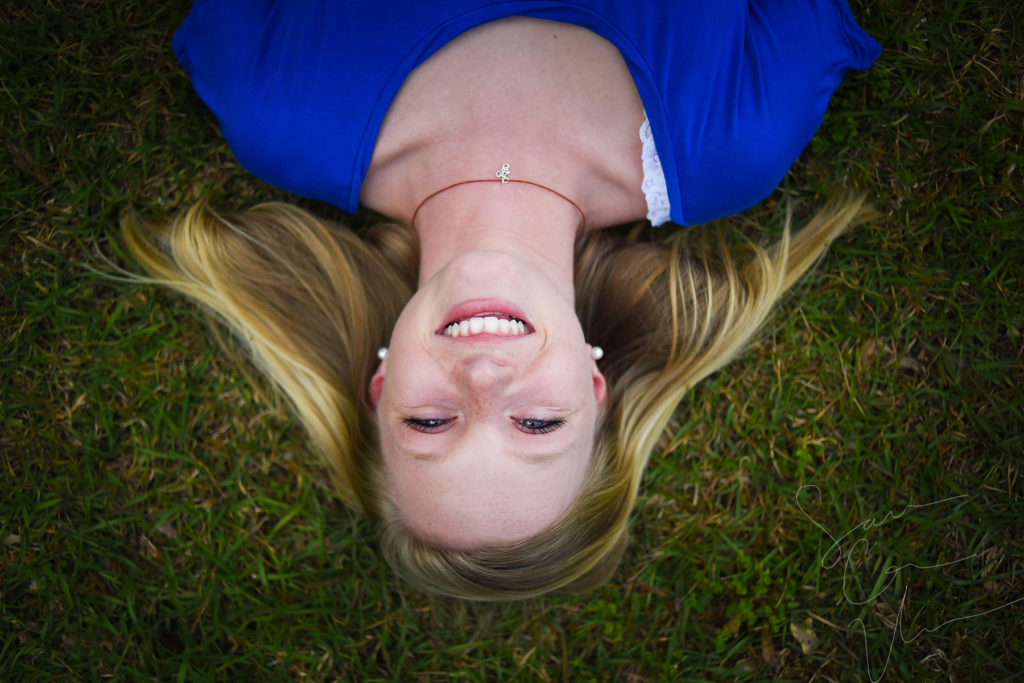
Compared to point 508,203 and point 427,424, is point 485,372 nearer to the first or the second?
point 427,424

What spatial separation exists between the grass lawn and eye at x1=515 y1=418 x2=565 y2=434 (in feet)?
4.39

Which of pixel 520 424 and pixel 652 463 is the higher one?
pixel 520 424

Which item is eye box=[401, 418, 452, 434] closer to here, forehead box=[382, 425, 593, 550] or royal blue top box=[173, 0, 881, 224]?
forehead box=[382, 425, 593, 550]

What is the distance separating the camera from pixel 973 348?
134 inches

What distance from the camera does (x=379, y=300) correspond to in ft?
10.6

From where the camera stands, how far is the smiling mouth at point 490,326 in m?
2.24

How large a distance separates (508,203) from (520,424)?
884 mm

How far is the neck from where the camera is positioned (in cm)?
258

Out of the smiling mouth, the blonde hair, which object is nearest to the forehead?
the smiling mouth

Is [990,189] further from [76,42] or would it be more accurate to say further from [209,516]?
[76,42]

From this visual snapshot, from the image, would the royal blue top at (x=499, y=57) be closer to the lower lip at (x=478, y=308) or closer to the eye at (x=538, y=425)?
the lower lip at (x=478, y=308)

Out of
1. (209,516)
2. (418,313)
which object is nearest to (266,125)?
(418,313)

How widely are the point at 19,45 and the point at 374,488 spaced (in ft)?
9.29

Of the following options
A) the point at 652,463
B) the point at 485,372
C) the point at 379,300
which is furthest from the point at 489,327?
the point at 652,463
